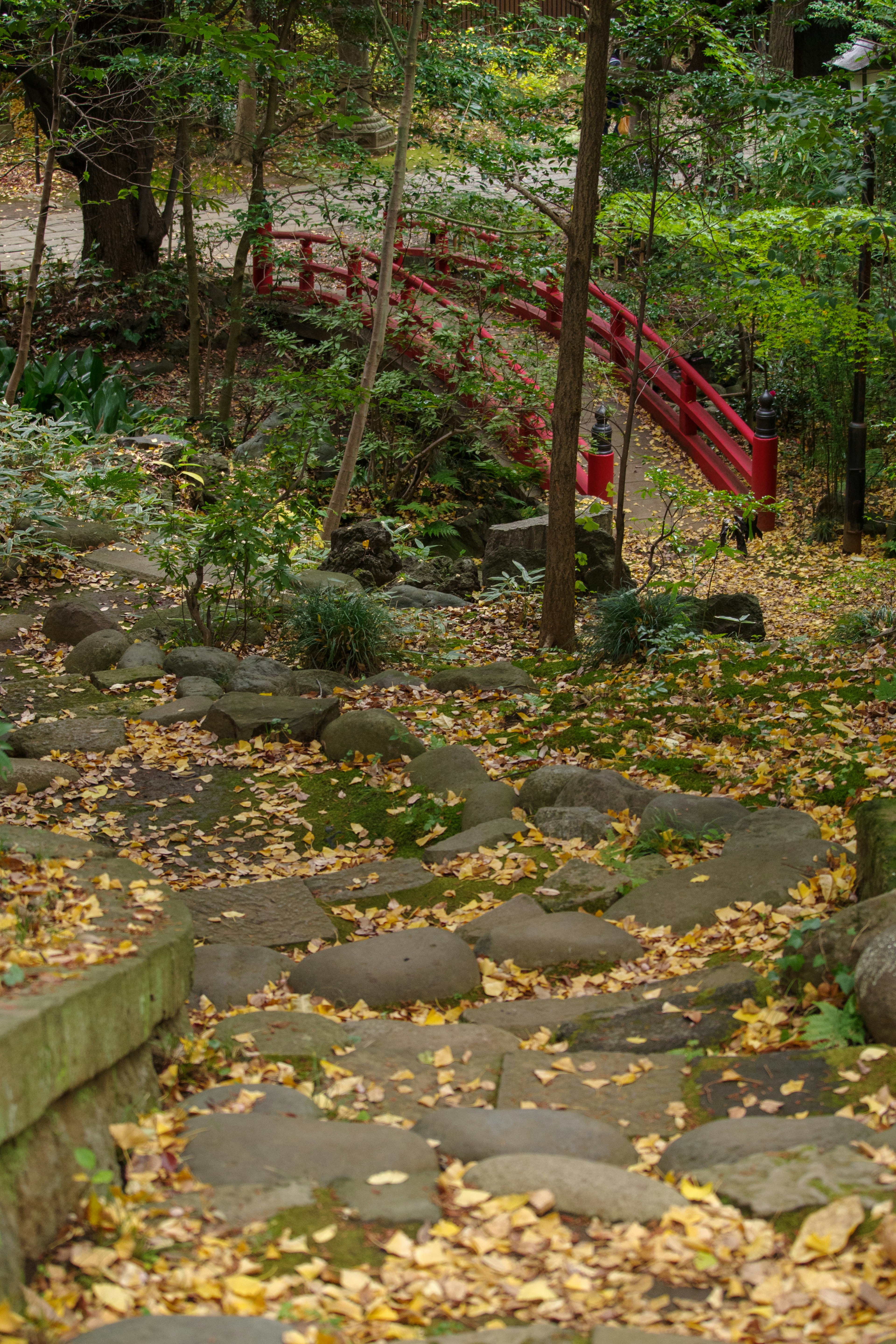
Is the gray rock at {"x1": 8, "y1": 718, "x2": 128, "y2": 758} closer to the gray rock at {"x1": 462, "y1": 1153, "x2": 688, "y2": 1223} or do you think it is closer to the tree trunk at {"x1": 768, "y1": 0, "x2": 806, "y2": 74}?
the gray rock at {"x1": 462, "y1": 1153, "x2": 688, "y2": 1223}

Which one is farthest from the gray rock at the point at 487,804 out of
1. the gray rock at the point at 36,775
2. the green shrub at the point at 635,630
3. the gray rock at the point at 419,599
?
the gray rock at the point at 419,599

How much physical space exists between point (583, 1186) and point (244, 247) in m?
11.7

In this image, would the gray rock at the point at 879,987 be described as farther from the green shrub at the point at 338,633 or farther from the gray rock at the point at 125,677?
the gray rock at the point at 125,677

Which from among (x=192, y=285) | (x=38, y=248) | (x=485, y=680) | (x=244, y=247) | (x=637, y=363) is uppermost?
(x=244, y=247)

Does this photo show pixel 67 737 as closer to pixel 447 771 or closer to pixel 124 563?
pixel 447 771

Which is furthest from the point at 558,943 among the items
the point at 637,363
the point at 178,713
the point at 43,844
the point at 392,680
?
the point at 637,363

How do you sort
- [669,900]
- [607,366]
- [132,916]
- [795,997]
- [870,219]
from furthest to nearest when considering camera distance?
[607,366]
[870,219]
[669,900]
[795,997]
[132,916]

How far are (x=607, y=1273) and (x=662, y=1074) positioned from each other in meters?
0.95

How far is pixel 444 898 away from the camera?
4949 mm

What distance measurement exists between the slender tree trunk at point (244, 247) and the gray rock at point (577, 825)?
851cm

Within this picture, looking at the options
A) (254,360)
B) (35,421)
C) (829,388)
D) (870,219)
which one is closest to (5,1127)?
(870,219)

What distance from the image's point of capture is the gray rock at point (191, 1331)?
2.04 metres

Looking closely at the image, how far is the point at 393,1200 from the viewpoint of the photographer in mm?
2617

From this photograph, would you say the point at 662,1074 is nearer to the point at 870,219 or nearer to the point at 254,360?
the point at 870,219
